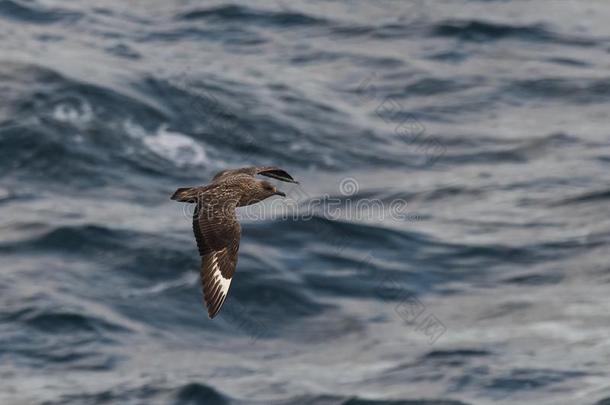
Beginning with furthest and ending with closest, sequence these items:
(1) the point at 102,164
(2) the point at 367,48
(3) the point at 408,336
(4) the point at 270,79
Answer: (2) the point at 367,48
(4) the point at 270,79
(1) the point at 102,164
(3) the point at 408,336

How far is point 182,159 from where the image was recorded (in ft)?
94.3

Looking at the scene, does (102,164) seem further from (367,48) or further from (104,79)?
(367,48)

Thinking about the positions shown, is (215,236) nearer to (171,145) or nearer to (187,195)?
(187,195)

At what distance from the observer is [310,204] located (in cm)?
2709

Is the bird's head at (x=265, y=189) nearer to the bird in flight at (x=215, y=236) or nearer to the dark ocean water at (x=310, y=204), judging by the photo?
the bird in flight at (x=215, y=236)

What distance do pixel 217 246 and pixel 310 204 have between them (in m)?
14.5

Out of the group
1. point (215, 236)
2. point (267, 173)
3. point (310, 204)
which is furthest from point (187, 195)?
point (310, 204)

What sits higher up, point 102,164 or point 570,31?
point 570,31

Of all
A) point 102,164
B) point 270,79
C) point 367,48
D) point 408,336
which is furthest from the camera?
point 367,48

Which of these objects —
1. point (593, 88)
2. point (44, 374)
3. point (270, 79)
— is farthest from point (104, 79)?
point (593, 88)

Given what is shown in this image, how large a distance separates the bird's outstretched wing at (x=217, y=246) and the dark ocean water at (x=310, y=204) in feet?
31.6

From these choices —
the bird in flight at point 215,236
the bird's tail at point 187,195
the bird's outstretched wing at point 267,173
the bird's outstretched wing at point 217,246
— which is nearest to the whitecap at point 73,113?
the bird's outstretched wing at point 267,173

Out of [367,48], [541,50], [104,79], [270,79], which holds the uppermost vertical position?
[541,50]

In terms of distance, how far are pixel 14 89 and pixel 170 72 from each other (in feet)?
Result: 13.6
